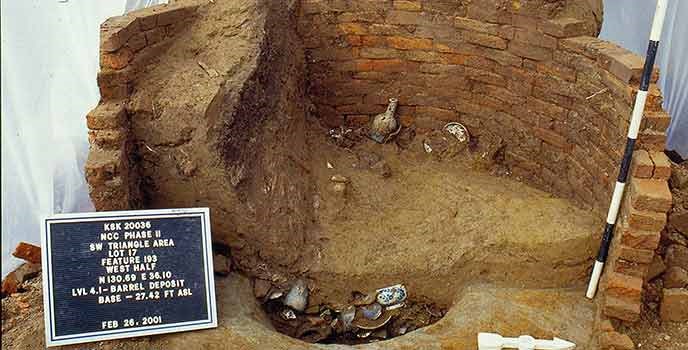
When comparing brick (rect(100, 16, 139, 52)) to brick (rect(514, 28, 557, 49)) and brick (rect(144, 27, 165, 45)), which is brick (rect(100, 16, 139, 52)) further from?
brick (rect(514, 28, 557, 49))

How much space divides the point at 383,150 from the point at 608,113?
68.6 inches

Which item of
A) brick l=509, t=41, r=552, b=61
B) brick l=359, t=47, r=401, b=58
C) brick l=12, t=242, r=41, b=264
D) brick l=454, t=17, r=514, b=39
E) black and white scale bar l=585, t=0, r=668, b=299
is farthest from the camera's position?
brick l=359, t=47, r=401, b=58

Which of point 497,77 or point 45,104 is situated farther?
point 497,77

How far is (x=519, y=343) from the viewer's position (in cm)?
368

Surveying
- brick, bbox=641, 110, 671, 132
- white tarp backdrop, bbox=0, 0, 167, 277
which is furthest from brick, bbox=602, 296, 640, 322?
white tarp backdrop, bbox=0, 0, 167, 277

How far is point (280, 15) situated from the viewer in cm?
491

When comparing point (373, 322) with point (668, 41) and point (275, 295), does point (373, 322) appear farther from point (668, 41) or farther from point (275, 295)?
point (668, 41)

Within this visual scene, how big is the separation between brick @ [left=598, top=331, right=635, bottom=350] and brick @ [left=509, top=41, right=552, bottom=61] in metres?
1.84

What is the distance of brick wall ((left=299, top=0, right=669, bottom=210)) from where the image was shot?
434 cm

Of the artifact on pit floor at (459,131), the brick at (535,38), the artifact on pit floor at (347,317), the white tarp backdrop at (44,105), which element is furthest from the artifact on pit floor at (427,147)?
the white tarp backdrop at (44,105)

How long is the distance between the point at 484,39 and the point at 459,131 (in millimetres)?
759

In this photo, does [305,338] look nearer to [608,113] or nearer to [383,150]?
[383,150]

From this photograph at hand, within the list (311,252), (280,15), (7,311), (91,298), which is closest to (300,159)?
(311,252)

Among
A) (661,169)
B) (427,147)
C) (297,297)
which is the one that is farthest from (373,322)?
(661,169)
